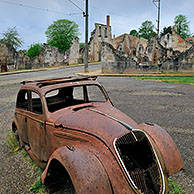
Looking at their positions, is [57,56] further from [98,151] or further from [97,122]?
[98,151]

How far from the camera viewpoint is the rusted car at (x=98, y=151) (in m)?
2.26

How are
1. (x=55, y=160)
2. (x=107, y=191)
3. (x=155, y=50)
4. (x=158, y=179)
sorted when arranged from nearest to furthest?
(x=107, y=191) < (x=158, y=179) < (x=55, y=160) < (x=155, y=50)

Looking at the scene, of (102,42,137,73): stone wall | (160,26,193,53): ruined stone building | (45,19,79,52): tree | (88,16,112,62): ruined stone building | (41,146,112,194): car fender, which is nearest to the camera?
(41,146,112,194): car fender

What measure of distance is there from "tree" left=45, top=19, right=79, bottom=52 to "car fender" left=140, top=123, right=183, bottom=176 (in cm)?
6780

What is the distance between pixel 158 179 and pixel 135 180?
0.38m

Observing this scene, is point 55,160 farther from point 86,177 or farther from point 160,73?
→ point 160,73

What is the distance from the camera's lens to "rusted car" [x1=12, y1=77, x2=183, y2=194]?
7.41 ft

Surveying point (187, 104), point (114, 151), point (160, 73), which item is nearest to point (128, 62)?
point (160, 73)

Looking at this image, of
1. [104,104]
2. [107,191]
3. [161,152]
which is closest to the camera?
[107,191]

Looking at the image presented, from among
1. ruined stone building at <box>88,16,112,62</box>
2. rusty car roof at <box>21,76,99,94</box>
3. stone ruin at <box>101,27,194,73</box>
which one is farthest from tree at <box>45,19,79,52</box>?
rusty car roof at <box>21,76,99,94</box>

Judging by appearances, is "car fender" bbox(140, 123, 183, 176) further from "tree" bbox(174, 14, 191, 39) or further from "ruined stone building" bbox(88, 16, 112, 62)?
"tree" bbox(174, 14, 191, 39)

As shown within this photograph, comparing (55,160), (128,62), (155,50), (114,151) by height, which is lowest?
(55,160)

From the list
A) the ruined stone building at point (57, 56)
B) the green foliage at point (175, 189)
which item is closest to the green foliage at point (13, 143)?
the green foliage at point (175, 189)

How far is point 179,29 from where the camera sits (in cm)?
7200
